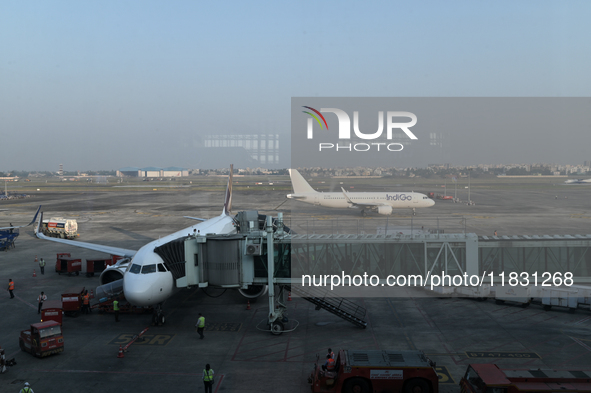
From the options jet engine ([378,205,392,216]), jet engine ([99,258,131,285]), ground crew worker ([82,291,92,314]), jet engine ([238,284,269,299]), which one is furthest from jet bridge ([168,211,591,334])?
jet engine ([378,205,392,216])

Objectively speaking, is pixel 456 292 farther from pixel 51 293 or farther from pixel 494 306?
pixel 51 293

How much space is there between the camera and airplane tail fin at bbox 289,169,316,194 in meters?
73.8

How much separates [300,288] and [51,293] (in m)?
21.3

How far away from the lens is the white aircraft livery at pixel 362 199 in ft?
238

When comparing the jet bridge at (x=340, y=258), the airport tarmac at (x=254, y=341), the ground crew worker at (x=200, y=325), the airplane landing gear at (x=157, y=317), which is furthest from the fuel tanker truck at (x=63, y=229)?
the ground crew worker at (x=200, y=325)

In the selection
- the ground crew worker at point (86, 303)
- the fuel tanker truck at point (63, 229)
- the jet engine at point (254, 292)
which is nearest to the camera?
the ground crew worker at point (86, 303)

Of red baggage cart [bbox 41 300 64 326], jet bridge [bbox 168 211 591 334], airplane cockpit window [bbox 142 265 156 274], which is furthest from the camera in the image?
jet bridge [bbox 168 211 591 334]

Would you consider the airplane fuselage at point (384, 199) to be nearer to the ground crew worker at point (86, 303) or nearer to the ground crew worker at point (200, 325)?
the ground crew worker at point (86, 303)

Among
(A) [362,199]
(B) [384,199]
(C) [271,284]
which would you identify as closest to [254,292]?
(C) [271,284]

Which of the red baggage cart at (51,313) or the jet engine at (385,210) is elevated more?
the jet engine at (385,210)

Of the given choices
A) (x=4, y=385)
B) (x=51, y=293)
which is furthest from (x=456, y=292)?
(x=51, y=293)

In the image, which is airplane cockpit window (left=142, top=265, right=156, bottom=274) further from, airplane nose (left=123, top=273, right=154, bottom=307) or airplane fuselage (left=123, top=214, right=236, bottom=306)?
airplane nose (left=123, top=273, right=154, bottom=307)

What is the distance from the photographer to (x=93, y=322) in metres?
25.8

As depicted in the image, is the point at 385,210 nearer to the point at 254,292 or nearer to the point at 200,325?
the point at 254,292
